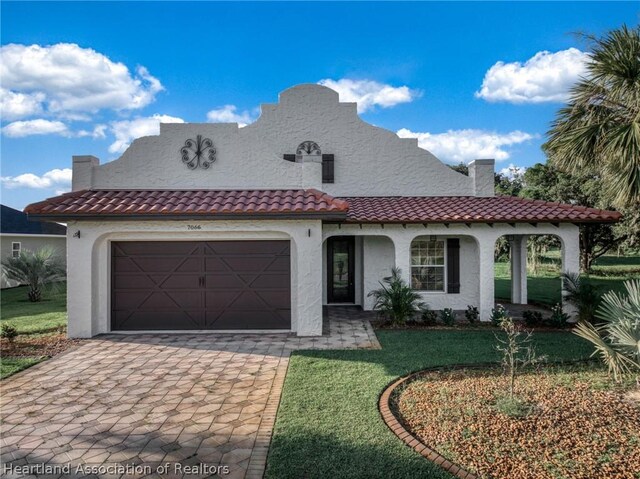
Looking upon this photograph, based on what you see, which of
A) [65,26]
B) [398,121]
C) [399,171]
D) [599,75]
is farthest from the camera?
[398,121]

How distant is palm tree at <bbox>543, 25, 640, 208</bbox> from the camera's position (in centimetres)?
790

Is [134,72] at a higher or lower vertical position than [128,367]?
higher

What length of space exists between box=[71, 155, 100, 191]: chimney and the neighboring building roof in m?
15.1

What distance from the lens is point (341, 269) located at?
15.1 m

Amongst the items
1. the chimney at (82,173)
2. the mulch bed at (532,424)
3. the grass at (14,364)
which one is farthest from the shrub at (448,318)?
the chimney at (82,173)

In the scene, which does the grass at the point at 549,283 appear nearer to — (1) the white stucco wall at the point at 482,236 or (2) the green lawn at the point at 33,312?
(1) the white stucco wall at the point at 482,236

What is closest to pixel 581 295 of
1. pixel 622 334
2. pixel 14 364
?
pixel 622 334

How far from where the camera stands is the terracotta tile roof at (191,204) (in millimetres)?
9523

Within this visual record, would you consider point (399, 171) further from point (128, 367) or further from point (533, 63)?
point (128, 367)

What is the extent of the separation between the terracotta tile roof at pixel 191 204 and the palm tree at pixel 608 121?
572cm

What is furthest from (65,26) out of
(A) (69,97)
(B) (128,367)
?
(B) (128,367)

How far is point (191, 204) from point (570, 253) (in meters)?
11.4

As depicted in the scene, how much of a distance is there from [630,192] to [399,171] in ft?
25.0

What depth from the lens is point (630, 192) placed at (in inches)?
318
